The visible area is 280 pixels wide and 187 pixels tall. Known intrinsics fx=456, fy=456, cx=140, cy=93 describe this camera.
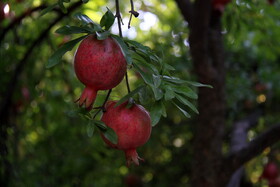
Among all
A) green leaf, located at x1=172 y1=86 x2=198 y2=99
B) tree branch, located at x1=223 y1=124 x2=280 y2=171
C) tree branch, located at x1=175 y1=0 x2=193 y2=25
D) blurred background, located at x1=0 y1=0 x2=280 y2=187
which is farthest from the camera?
blurred background, located at x1=0 y1=0 x2=280 y2=187

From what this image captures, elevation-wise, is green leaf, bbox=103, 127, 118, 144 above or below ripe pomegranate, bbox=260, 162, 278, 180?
above

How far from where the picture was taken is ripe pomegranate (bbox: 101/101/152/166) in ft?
2.96

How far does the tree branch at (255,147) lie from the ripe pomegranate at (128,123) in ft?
3.22

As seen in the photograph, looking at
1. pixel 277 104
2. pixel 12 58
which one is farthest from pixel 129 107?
pixel 277 104

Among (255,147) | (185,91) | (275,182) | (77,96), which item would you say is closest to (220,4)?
(255,147)

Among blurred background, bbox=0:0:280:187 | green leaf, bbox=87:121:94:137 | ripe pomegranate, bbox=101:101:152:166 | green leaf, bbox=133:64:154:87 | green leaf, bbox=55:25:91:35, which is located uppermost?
green leaf, bbox=55:25:91:35

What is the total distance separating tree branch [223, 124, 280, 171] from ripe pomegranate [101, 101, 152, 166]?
0.98 m

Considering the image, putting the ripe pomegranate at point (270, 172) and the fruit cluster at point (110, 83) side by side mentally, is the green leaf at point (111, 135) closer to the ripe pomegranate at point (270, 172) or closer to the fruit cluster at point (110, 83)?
the fruit cluster at point (110, 83)

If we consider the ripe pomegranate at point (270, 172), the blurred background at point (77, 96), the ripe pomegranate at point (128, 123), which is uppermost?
the ripe pomegranate at point (128, 123)

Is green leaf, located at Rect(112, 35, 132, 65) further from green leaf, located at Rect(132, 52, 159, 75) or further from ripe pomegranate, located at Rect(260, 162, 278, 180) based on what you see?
ripe pomegranate, located at Rect(260, 162, 278, 180)

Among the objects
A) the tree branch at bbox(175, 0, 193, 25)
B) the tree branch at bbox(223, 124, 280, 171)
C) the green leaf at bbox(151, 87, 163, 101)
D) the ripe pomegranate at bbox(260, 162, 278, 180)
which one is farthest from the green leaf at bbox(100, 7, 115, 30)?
the ripe pomegranate at bbox(260, 162, 278, 180)

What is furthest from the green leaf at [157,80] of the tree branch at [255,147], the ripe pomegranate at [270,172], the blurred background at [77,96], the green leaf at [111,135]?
the ripe pomegranate at [270,172]

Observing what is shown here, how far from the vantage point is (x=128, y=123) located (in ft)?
2.96

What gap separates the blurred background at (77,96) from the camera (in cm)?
234
